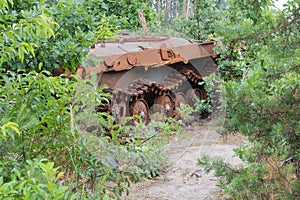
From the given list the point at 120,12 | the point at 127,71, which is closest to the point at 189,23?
the point at 120,12

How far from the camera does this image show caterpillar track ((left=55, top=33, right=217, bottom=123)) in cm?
781

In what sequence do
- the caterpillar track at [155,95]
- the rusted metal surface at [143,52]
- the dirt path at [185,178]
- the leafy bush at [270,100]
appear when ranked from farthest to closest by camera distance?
the caterpillar track at [155,95] < the rusted metal surface at [143,52] < the dirt path at [185,178] < the leafy bush at [270,100]

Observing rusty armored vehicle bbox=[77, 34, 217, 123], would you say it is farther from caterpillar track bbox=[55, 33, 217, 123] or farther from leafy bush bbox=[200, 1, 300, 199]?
leafy bush bbox=[200, 1, 300, 199]

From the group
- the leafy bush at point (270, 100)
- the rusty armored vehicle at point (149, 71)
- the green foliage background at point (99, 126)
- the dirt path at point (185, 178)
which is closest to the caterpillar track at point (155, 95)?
the rusty armored vehicle at point (149, 71)

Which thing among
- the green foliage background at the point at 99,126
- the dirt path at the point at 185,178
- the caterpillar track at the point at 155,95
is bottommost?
the dirt path at the point at 185,178

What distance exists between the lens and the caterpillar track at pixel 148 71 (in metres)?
7.81

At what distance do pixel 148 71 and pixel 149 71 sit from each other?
73 millimetres

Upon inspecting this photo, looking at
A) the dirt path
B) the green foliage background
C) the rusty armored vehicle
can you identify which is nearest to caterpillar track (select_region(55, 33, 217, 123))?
the rusty armored vehicle

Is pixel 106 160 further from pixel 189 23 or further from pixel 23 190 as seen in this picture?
pixel 189 23

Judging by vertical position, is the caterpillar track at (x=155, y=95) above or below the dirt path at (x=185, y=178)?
above

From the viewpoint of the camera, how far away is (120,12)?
1170 cm

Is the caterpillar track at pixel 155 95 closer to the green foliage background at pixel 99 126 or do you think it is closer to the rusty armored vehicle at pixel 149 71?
the rusty armored vehicle at pixel 149 71

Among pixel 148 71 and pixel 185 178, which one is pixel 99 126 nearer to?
pixel 185 178

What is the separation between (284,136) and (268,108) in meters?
0.23
